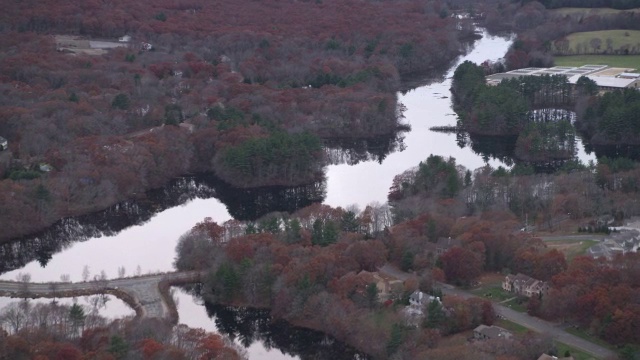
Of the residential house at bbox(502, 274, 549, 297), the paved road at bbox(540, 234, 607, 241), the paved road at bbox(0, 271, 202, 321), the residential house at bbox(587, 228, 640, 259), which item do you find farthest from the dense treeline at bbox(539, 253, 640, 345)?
the paved road at bbox(0, 271, 202, 321)

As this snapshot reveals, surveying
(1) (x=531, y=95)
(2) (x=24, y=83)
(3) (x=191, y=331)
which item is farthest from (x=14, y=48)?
(3) (x=191, y=331)

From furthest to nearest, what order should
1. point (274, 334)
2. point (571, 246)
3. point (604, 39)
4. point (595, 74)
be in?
point (604, 39)
point (595, 74)
point (571, 246)
point (274, 334)

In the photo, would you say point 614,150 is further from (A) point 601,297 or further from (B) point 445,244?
(A) point 601,297

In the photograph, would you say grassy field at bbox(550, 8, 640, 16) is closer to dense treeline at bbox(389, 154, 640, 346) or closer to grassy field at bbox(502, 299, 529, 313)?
dense treeline at bbox(389, 154, 640, 346)

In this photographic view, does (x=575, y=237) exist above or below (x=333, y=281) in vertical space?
below

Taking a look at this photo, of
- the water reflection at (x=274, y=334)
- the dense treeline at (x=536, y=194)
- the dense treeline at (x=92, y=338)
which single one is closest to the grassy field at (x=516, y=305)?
the water reflection at (x=274, y=334)

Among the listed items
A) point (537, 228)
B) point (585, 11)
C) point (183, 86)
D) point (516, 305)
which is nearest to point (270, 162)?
point (537, 228)

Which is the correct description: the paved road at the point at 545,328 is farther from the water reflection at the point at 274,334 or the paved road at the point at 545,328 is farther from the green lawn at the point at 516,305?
the water reflection at the point at 274,334
